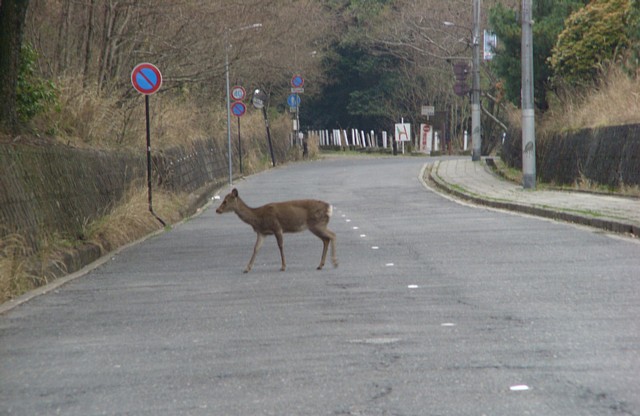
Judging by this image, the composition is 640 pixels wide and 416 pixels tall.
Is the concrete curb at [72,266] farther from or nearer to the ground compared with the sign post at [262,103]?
nearer to the ground

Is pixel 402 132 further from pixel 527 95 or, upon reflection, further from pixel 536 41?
pixel 527 95

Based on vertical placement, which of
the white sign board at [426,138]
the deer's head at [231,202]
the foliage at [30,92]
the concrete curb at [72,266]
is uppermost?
the foliage at [30,92]

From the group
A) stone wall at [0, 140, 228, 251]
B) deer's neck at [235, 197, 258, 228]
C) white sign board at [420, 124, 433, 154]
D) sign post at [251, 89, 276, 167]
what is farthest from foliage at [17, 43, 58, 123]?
white sign board at [420, 124, 433, 154]

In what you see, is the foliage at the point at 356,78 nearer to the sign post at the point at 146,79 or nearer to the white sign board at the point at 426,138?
the white sign board at the point at 426,138

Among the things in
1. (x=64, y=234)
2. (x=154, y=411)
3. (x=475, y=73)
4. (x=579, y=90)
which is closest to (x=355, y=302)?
(x=154, y=411)

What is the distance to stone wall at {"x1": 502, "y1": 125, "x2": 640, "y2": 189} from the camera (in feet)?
89.7

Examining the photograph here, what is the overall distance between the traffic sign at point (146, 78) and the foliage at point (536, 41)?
1857cm

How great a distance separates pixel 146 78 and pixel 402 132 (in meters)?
48.6

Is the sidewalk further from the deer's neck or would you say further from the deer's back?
the deer's neck

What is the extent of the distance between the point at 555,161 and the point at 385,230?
1486 centimetres

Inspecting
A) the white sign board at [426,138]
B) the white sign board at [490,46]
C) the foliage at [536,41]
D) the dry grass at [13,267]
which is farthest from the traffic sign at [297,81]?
the dry grass at [13,267]

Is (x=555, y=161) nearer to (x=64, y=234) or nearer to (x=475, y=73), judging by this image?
(x=475, y=73)

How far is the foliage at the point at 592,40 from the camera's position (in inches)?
1346

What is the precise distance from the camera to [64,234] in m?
17.5
